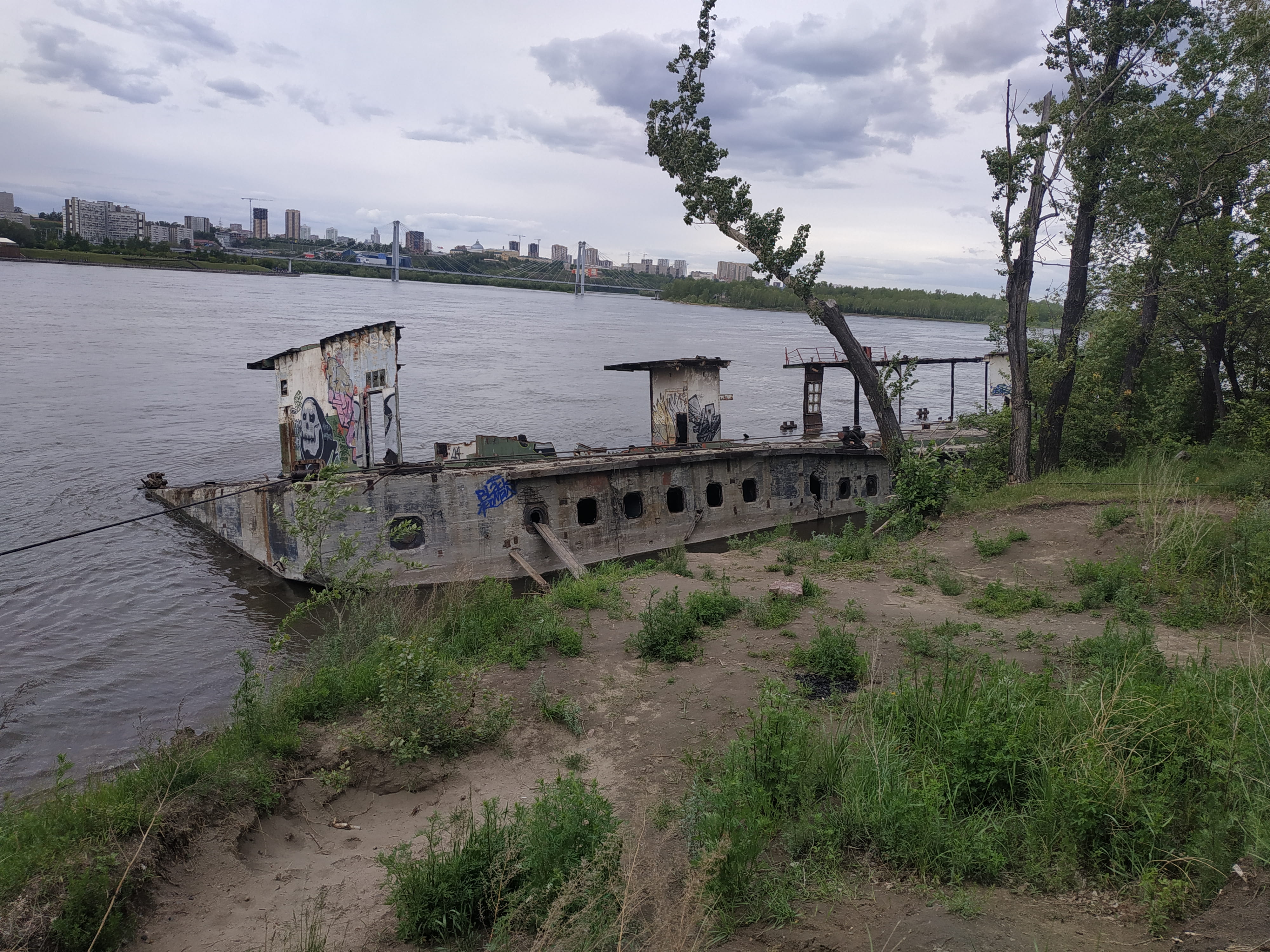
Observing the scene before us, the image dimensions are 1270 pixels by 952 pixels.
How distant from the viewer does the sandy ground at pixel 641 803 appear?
4809mm

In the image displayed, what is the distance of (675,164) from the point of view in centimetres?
1936

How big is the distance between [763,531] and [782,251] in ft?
26.7

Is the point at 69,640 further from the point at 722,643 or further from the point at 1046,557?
the point at 1046,557

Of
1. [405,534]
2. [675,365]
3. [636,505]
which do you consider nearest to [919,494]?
[636,505]

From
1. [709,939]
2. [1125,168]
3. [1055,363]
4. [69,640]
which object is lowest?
[69,640]

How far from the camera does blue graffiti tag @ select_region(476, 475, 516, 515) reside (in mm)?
18234

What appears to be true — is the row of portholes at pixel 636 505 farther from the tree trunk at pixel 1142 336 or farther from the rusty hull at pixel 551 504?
the tree trunk at pixel 1142 336

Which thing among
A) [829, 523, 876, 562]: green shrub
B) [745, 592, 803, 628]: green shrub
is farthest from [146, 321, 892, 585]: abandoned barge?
[745, 592, 803, 628]: green shrub

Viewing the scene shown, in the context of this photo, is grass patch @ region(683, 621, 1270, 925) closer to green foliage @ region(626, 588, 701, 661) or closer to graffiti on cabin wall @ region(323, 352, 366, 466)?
green foliage @ region(626, 588, 701, 661)

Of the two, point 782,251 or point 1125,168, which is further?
point 782,251

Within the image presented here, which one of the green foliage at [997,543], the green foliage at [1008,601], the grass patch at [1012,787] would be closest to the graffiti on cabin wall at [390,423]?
the green foliage at [997,543]

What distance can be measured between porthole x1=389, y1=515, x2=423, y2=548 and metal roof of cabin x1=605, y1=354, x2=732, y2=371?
26.2 feet

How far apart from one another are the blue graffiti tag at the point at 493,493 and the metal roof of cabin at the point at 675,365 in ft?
19.9

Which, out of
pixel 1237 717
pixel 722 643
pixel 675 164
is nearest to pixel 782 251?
pixel 675 164
